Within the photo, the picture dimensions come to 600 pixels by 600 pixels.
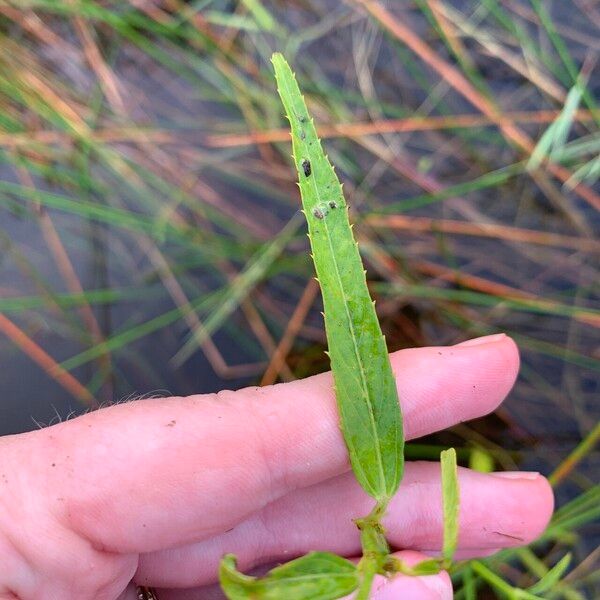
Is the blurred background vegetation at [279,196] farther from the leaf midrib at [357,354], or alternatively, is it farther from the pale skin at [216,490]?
the leaf midrib at [357,354]

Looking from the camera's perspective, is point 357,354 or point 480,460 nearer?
point 357,354

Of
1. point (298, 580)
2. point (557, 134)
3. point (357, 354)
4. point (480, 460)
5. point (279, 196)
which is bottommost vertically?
point (480, 460)

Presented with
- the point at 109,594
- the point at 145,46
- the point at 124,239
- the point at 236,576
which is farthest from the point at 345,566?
the point at 145,46

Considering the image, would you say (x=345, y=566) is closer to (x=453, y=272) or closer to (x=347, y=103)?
(x=453, y=272)

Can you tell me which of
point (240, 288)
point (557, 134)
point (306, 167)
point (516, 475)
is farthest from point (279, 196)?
point (516, 475)

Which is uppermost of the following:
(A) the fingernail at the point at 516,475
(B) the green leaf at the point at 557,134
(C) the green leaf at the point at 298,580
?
(B) the green leaf at the point at 557,134

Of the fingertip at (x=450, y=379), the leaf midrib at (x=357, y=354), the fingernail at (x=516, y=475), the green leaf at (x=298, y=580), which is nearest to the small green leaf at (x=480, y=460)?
the fingernail at (x=516, y=475)

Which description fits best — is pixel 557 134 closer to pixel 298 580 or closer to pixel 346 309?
pixel 346 309
